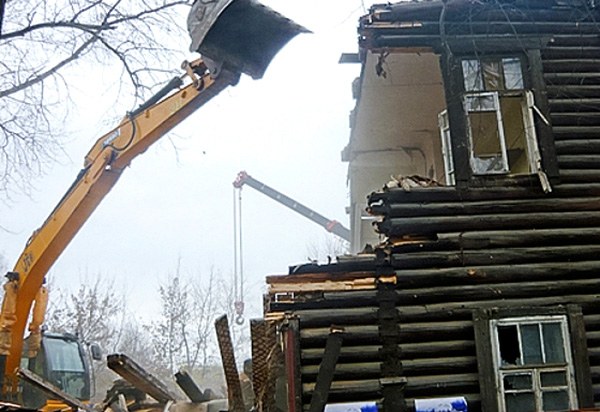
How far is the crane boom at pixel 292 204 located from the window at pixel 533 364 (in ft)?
93.0

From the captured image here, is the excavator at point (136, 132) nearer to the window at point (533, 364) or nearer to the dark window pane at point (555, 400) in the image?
the window at point (533, 364)

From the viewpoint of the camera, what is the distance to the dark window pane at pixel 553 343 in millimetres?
8344

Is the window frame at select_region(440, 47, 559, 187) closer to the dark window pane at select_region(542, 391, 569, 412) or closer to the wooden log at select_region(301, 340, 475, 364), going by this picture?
the wooden log at select_region(301, 340, 475, 364)

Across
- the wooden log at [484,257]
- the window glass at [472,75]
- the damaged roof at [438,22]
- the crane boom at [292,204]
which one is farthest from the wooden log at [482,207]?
the crane boom at [292,204]

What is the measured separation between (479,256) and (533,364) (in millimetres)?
1415

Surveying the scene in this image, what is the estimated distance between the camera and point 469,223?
347 inches

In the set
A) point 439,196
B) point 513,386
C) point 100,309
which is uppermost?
point 100,309

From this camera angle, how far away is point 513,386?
8.28m

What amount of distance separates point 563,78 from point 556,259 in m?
2.49

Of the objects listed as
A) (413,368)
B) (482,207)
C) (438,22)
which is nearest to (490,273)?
(482,207)

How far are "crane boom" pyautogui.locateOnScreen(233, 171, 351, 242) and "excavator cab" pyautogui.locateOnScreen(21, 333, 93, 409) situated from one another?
75.0 ft

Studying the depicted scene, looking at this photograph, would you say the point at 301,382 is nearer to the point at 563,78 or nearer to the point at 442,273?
the point at 442,273

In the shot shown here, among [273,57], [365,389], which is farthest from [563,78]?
[365,389]

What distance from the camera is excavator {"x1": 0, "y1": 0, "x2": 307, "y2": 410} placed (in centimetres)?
810
